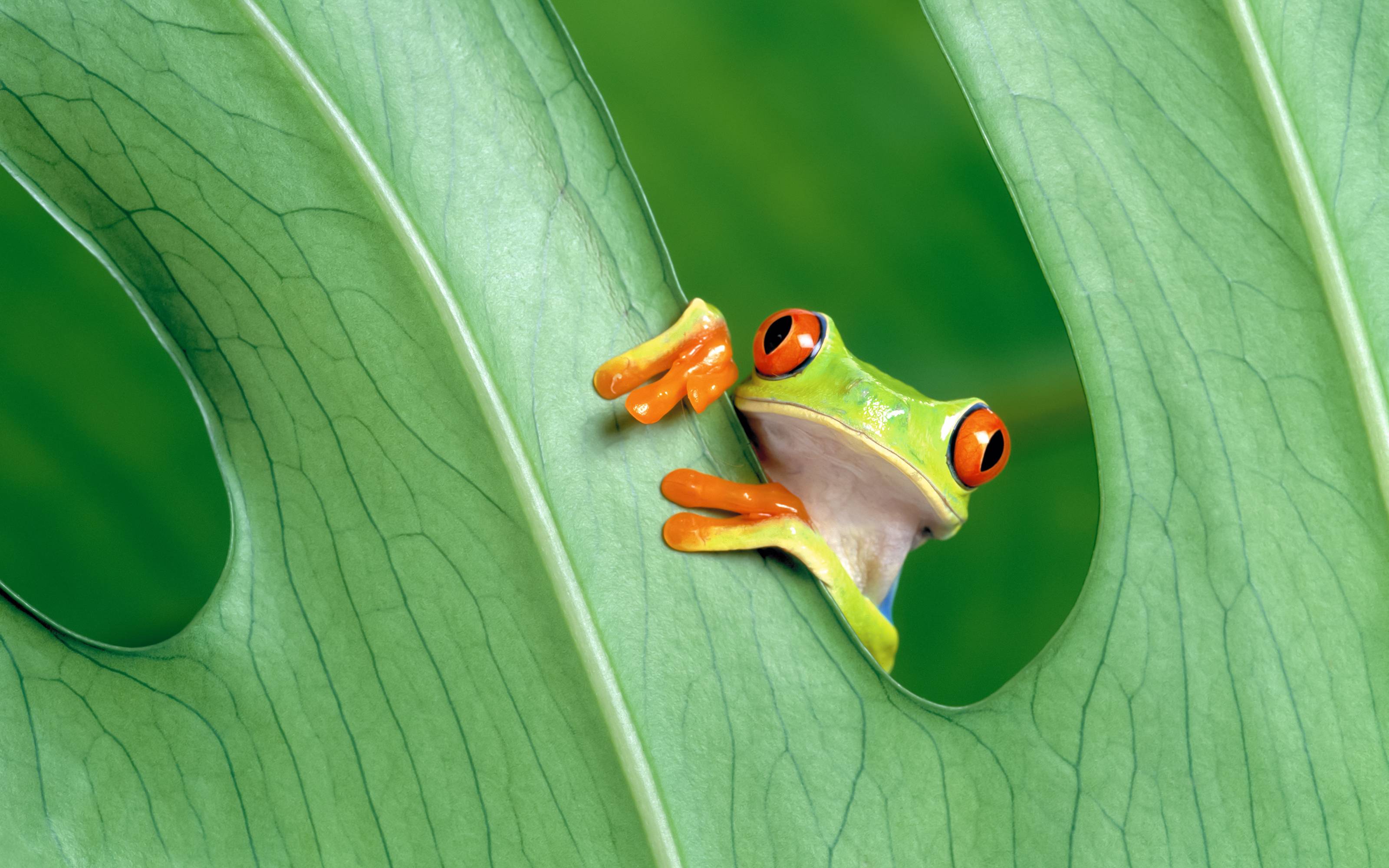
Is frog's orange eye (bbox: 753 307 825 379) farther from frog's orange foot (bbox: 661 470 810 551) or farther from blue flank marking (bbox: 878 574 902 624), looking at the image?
blue flank marking (bbox: 878 574 902 624)

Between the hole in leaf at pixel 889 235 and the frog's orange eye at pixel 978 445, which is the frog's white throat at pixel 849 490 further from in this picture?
the hole in leaf at pixel 889 235

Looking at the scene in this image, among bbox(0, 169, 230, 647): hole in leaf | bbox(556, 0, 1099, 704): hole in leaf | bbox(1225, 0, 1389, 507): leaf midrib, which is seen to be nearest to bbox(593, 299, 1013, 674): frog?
bbox(1225, 0, 1389, 507): leaf midrib

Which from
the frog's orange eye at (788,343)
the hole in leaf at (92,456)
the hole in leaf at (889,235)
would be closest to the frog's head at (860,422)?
the frog's orange eye at (788,343)

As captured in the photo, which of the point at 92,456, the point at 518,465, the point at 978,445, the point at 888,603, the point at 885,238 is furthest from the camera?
the point at 885,238

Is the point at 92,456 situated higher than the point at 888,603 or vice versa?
the point at 92,456

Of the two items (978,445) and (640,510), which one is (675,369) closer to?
(640,510)

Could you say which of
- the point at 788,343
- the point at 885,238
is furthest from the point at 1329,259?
the point at 885,238

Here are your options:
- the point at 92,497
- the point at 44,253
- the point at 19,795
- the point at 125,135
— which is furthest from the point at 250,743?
the point at 44,253

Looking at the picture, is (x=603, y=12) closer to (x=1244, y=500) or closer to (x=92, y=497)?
(x=92, y=497)
